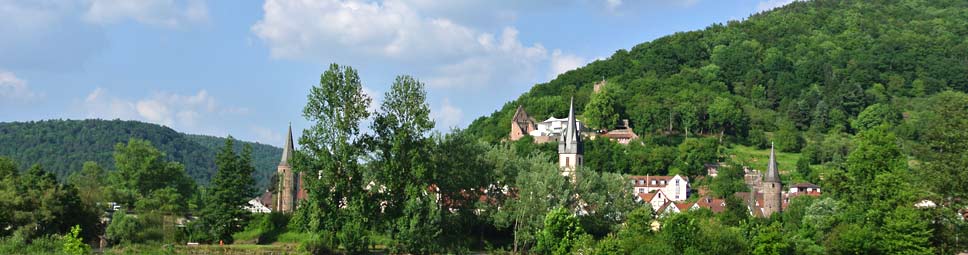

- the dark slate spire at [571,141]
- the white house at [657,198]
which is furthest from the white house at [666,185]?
the dark slate spire at [571,141]

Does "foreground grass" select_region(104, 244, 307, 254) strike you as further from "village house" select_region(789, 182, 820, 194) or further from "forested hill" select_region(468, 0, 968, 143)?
"forested hill" select_region(468, 0, 968, 143)

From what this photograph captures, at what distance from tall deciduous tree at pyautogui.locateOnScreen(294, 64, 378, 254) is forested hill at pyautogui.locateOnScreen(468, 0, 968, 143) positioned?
7311 centimetres

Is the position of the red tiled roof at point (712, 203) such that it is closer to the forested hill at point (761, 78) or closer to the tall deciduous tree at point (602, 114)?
the forested hill at point (761, 78)

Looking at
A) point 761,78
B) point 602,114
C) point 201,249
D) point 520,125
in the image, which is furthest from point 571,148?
point 761,78

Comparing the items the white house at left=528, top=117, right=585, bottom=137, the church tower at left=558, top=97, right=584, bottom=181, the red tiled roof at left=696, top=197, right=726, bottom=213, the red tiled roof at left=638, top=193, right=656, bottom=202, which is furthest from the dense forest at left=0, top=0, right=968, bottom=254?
the white house at left=528, top=117, right=585, bottom=137

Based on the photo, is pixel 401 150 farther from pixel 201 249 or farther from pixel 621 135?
pixel 621 135

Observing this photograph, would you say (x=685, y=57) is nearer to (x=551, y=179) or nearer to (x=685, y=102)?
(x=685, y=102)

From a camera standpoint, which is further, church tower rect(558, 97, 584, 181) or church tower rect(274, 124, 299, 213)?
church tower rect(558, 97, 584, 181)

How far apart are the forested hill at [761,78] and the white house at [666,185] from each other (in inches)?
810

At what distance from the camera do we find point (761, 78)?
16038 centimetres

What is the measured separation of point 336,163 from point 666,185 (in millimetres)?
56923

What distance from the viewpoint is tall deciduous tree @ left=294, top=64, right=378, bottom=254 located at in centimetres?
5238

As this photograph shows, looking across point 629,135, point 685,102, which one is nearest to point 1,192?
point 629,135

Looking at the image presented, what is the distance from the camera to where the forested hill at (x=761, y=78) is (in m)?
129
